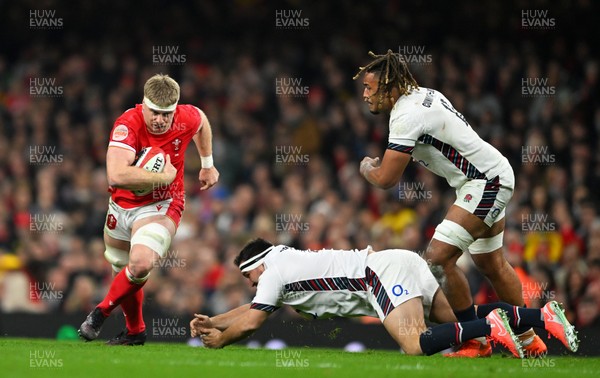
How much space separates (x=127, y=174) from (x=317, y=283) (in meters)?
1.71

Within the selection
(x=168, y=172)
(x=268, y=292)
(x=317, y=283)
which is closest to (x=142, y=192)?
(x=168, y=172)

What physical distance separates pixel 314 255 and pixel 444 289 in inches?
41.3

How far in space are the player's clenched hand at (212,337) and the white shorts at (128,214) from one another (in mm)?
1124

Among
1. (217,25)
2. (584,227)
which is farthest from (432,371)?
(217,25)

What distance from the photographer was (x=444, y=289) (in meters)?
8.12

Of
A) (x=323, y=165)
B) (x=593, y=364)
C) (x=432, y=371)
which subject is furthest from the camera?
(x=323, y=165)

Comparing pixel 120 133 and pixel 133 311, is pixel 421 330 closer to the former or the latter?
pixel 133 311

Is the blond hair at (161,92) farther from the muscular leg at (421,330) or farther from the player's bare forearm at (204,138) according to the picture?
the muscular leg at (421,330)

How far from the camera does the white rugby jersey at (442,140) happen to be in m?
7.94

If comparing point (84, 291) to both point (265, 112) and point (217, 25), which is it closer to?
point (265, 112)

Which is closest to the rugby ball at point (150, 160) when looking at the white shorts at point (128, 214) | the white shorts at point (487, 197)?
the white shorts at point (128, 214)

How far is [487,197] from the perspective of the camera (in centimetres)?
803

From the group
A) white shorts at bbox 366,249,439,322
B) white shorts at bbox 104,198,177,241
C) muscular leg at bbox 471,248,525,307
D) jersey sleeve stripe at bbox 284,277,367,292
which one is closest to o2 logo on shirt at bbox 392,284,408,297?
white shorts at bbox 366,249,439,322

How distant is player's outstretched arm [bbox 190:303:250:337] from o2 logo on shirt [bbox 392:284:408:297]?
1.18 meters
